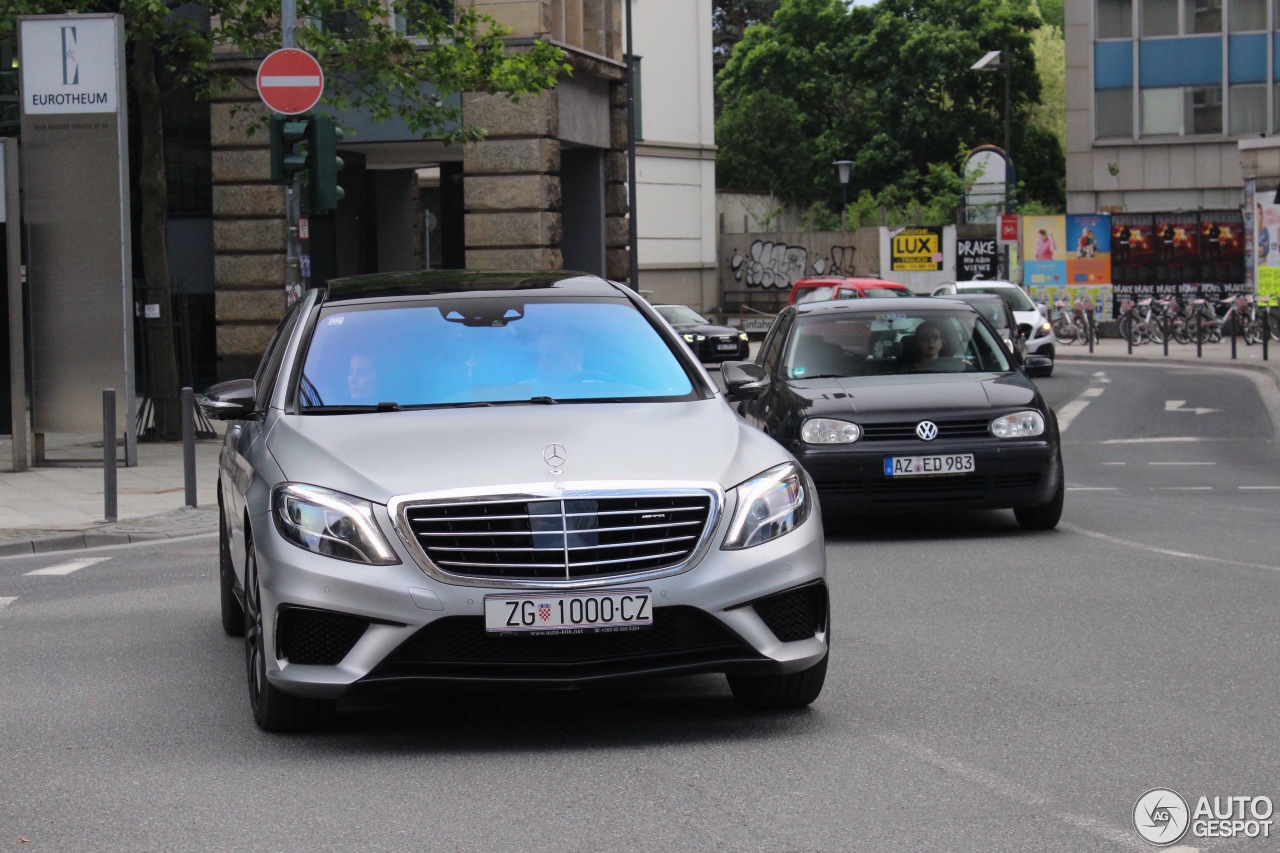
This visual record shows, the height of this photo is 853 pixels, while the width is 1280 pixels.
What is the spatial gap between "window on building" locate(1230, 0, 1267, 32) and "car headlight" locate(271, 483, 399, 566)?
57138 mm

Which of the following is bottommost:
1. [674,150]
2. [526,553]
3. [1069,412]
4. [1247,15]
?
[1069,412]

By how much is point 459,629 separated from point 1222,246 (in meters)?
45.1

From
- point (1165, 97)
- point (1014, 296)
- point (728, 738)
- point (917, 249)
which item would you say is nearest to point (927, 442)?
point (728, 738)

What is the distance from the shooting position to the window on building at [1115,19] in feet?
193

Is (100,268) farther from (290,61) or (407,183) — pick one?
(407,183)

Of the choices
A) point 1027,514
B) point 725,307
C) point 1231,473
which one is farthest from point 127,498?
point 725,307

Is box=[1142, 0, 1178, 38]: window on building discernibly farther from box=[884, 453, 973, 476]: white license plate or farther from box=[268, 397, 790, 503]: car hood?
box=[268, 397, 790, 503]: car hood

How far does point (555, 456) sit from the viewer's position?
607cm

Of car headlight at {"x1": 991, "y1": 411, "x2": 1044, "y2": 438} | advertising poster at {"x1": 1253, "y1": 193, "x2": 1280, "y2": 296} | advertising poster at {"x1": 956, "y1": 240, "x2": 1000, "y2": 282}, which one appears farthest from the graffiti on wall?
car headlight at {"x1": 991, "y1": 411, "x2": 1044, "y2": 438}

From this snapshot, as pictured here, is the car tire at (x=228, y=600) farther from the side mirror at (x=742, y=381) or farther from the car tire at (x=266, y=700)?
the side mirror at (x=742, y=381)

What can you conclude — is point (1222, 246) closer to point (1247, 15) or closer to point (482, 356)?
point (1247, 15)

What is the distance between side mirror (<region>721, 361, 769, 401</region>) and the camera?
784 cm

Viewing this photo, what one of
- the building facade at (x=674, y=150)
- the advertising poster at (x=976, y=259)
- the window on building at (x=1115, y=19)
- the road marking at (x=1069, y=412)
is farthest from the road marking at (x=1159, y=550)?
the window on building at (x=1115, y=19)

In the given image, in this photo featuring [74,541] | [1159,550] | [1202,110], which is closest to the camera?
[1159,550]
